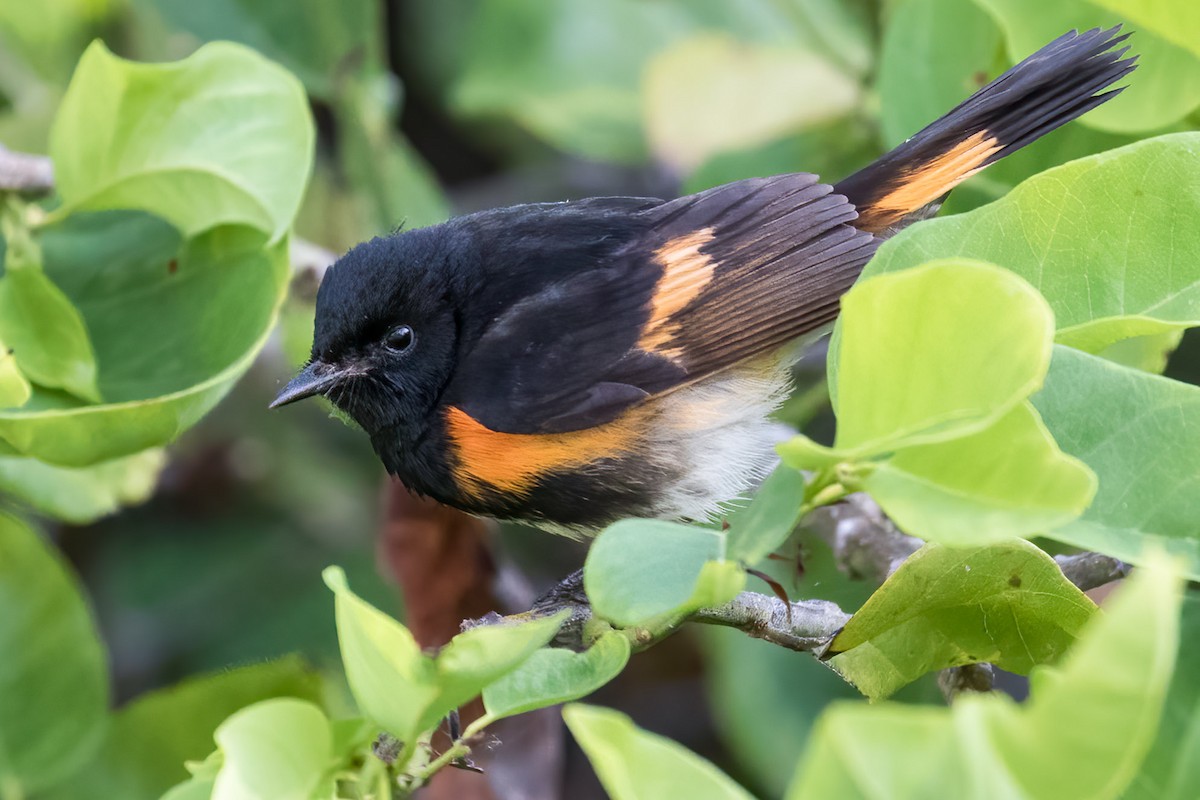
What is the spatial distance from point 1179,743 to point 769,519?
41cm

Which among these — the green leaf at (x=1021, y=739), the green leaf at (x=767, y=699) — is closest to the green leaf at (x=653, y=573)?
the green leaf at (x=1021, y=739)

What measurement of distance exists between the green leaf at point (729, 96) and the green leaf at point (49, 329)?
1.50 meters

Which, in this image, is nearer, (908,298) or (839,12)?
(908,298)

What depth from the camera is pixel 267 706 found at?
3.79 feet

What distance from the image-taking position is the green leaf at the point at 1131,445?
3.73ft

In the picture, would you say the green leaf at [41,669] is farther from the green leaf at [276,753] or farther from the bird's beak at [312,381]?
the green leaf at [276,753]

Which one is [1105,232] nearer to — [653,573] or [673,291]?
[653,573]

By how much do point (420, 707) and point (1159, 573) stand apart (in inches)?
26.6

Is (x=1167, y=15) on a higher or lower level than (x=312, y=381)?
higher

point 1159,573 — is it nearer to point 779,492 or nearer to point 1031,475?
point 1031,475

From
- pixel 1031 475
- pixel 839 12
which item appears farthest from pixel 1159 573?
pixel 839 12

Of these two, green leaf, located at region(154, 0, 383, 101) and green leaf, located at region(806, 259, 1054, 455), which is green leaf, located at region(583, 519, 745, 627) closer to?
green leaf, located at region(806, 259, 1054, 455)

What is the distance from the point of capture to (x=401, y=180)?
287 centimetres

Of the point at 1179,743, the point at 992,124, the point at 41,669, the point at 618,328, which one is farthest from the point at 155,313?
the point at 1179,743
